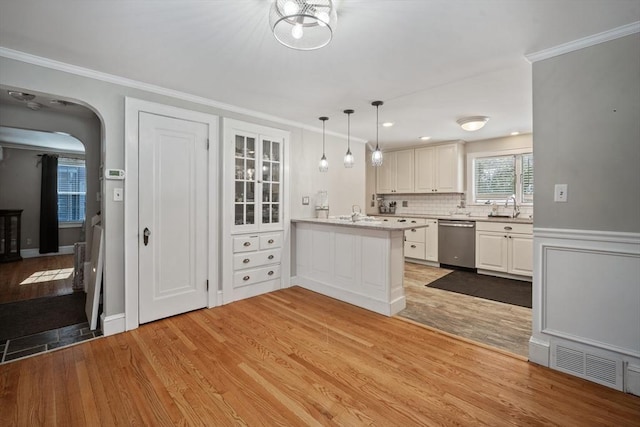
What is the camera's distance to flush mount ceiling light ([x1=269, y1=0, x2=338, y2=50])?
→ 1.53m

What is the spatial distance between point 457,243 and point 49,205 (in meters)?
8.31

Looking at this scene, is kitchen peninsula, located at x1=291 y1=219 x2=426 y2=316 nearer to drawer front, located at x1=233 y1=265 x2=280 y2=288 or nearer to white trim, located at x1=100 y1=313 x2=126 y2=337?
drawer front, located at x1=233 y1=265 x2=280 y2=288

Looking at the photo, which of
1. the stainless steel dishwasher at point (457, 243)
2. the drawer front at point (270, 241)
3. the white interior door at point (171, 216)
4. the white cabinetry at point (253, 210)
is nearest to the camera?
the white interior door at point (171, 216)

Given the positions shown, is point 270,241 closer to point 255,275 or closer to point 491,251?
point 255,275

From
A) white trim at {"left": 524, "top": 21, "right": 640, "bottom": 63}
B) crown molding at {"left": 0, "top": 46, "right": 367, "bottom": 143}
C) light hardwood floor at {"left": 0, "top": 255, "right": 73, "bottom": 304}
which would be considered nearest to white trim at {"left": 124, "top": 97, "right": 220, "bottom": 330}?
crown molding at {"left": 0, "top": 46, "right": 367, "bottom": 143}

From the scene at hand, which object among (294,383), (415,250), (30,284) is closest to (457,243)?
(415,250)

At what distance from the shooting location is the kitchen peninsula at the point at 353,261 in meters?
3.26

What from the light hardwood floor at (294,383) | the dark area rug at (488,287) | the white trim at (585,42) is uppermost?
the white trim at (585,42)

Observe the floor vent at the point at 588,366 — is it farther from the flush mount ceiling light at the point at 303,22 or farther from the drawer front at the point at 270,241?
the drawer front at the point at 270,241

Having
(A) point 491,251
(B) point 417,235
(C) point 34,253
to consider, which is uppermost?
(B) point 417,235

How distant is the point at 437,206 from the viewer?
243 inches

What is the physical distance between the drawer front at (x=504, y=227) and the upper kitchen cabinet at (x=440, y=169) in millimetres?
886

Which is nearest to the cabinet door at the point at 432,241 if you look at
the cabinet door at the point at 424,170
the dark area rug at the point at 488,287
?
the dark area rug at the point at 488,287

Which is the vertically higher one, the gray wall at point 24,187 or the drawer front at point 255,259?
the gray wall at point 24,187
